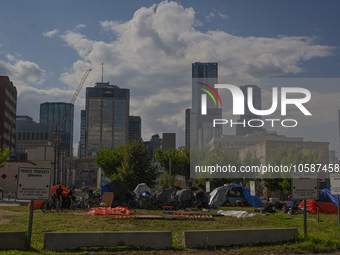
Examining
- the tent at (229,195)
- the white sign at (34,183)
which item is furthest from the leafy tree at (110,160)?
the white sign at (34,183)

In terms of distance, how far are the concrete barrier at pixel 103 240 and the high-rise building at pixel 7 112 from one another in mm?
99397

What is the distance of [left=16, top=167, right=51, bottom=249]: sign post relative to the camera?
31.7ft

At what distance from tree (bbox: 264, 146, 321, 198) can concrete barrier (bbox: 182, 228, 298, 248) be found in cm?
3573

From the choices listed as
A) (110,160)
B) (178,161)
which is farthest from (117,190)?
(110,160)

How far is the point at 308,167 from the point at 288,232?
127ft

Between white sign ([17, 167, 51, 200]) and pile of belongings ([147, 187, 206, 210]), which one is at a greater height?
white sign ([17, 167, 51, 200])

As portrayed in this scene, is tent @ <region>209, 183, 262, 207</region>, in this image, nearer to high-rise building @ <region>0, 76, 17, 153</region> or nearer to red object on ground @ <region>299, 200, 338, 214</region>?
red object on ground @ <region>299, 200, 338, 214</region>

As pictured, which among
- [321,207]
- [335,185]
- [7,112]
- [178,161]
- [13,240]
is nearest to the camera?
[13,240]

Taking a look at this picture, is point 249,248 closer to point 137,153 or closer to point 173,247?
point 173,247

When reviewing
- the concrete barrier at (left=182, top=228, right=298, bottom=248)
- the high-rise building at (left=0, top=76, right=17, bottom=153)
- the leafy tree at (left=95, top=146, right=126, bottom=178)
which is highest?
the high-rise building at (left=0, top=76, right=17, bottom=153)

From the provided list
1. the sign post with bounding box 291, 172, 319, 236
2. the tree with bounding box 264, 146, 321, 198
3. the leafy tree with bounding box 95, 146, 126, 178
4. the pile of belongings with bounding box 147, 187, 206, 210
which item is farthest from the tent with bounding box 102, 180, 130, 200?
the leafy tree with bounding box 95, 146, 126, 178

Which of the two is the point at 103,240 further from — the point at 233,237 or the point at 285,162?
the point at 285,162

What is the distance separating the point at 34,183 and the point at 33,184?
0.04m

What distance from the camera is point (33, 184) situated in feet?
32.1
